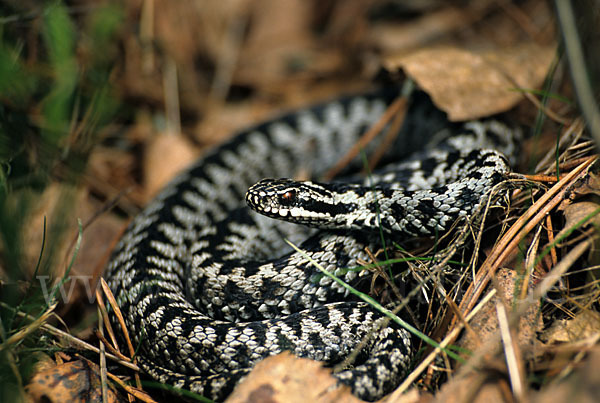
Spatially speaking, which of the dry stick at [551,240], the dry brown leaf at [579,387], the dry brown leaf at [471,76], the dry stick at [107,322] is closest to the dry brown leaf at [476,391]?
the dry brown leaf at [579,387]

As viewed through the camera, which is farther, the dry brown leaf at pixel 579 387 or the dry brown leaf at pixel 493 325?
the dry brown leaf at pixel 493 325

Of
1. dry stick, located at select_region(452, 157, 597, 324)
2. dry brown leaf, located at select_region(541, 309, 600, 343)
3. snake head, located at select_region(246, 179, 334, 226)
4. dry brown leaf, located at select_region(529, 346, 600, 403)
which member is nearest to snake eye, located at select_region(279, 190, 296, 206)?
snake head, located at select_region(246, 179, 334, 226)

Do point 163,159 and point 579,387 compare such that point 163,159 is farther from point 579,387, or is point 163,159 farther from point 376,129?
point 579,387

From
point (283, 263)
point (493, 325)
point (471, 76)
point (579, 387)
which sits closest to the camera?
point (579, 387)

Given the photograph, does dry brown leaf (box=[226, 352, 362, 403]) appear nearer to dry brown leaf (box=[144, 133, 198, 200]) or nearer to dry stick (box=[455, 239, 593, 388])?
dry stick (box=[455, 239, 593, 388])

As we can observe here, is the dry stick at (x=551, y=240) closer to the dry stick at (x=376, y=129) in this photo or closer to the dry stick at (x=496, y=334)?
the dry stick at (x=496, y=334)

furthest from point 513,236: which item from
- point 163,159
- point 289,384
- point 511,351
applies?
point 163,159

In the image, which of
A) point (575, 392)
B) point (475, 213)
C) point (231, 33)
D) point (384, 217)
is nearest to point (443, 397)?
point (575, 392)
